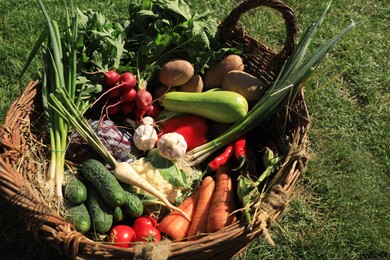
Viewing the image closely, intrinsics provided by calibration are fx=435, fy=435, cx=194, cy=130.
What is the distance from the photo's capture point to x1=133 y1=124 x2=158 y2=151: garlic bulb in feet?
9.04

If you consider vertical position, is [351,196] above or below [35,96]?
below

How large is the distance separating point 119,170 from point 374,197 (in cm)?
197

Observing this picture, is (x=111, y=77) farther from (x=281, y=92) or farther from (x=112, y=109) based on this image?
(x=281, y=92)

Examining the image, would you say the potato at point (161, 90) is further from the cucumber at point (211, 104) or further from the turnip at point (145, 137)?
the turnip at point (145, 137)

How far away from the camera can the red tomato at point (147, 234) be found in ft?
7.80

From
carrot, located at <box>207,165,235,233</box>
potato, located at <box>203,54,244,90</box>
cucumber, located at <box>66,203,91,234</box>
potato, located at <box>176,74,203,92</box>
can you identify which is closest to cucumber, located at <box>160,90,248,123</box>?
potato, located at <box>176,74,203,92</box>

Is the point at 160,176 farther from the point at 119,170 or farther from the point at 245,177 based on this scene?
the point at 245,177

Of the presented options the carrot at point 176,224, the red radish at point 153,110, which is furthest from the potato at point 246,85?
the carrot at point 176,224

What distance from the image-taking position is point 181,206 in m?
2.69

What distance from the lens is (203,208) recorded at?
263 cm

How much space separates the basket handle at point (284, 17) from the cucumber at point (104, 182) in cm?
139

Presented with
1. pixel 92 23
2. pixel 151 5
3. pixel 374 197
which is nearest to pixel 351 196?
pixel 374 197

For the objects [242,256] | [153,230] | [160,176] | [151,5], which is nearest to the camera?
[153,230]

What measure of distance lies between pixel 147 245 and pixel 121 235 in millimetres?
342
